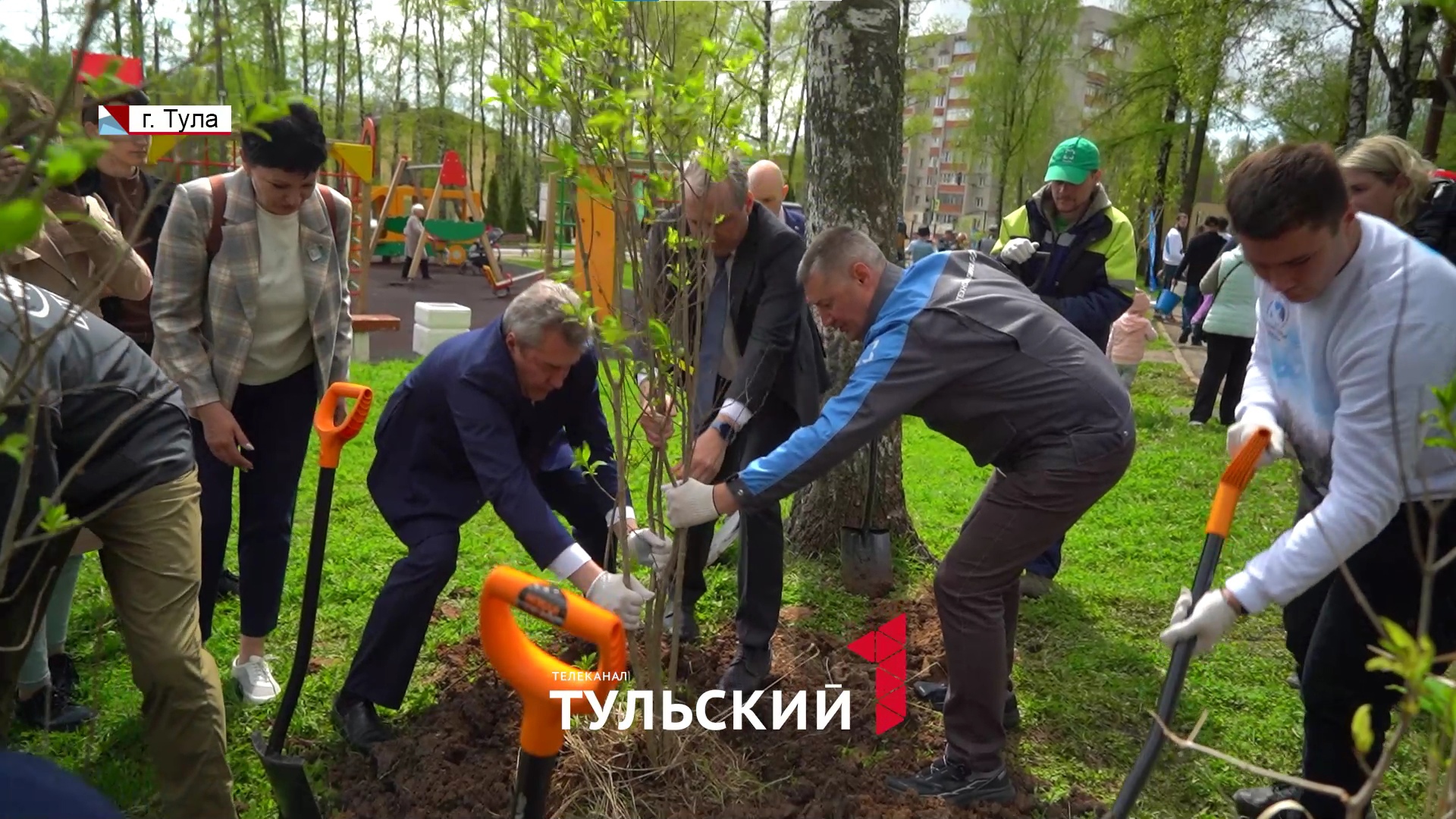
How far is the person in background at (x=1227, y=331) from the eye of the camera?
694cm

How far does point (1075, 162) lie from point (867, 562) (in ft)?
5.72

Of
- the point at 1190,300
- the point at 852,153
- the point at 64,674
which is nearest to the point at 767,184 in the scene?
the point at 852,153

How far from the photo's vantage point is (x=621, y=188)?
234 cm

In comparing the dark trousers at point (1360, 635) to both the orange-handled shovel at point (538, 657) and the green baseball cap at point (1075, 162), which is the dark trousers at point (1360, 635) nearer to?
the orange-handled shovel at point (538, 657)

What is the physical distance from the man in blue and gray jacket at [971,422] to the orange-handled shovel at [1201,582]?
297mm

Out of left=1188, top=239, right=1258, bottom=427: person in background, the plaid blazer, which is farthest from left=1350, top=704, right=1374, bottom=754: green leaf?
left=1188, top=239, right=1258, bottom=427: person in background

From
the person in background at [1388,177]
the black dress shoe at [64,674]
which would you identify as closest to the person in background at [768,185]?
the person in background at [1388,177]

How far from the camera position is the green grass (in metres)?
2.79

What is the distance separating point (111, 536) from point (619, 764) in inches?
52.3

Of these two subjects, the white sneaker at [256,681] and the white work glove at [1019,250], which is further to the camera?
the white work glove at [1019,250]

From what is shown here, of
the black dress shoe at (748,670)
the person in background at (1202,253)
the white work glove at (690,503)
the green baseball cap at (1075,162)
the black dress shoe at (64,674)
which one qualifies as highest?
the green baseball cap at (1075,162)

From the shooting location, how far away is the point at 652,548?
2566 millimetres

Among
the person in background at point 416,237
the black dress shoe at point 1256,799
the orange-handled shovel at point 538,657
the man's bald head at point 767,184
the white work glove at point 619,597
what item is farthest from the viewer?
the person in background at point 416,237

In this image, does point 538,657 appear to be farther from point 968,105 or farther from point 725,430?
point 968,105
